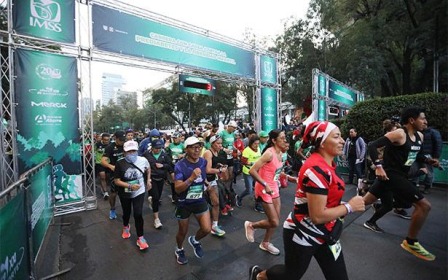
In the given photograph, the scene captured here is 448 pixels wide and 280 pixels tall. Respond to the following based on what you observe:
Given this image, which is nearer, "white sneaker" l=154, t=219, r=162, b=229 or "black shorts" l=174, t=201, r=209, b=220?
"black shorts" l=174, t=201, r=209, b=220

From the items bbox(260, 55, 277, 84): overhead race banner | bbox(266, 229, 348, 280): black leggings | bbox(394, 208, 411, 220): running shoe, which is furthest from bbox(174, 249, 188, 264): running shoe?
bbox(260, 55, 277, 84): overhead race banner

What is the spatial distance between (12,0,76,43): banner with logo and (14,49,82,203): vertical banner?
0.43 meters

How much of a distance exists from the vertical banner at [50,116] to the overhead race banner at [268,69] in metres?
7.66

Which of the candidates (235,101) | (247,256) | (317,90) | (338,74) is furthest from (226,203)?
(235,101)

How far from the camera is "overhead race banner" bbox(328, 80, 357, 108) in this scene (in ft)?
49.5

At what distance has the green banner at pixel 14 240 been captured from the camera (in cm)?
199

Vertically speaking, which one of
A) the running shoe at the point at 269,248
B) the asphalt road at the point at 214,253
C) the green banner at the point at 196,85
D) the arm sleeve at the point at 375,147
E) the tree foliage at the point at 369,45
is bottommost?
the asphalt road at the point at 214,253

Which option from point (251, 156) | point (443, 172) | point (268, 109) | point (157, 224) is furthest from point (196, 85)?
point (443, 172)

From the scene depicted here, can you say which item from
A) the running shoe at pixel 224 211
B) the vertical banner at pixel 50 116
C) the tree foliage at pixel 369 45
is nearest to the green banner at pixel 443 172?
the running shoe at pixel 224 211

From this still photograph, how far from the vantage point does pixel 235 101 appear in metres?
34.2

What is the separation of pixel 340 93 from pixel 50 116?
52.1 ft

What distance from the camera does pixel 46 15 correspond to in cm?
560

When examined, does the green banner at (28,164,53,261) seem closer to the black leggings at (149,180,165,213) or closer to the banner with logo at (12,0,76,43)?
the black leggings at (149,180,165,213)

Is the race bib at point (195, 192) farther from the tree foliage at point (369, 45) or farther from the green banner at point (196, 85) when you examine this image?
the tree foliage at point (369, 45)
